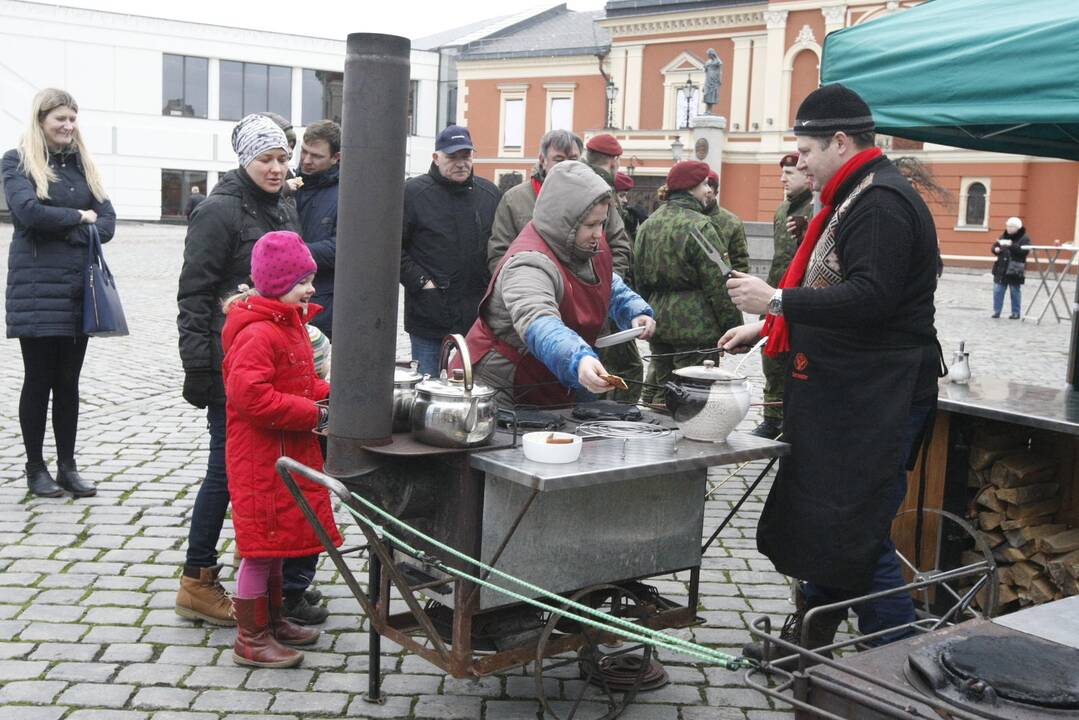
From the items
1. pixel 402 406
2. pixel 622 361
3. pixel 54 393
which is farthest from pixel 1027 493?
pixel 54 393

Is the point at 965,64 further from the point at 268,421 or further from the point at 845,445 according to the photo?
the point at 268,421

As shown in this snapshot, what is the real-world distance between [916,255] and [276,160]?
2.40 meters

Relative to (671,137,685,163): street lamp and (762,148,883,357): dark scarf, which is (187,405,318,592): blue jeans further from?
(671,137,685,163): street lamp

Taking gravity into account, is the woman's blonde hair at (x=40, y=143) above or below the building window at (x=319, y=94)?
below

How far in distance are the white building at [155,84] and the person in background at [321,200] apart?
41.2 meters

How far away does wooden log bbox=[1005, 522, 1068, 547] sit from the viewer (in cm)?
468

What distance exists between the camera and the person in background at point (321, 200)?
226 inches

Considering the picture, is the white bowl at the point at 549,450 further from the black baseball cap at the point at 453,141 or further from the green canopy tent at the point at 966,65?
the black baseball cap at the point at 453,141

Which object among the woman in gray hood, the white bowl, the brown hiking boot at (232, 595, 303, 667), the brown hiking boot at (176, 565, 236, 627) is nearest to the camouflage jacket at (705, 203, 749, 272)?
the woman in gray hood

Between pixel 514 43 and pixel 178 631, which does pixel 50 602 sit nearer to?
pixel 178 631

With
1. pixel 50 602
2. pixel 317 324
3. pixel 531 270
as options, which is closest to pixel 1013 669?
pixel 531 270

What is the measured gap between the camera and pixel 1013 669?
2273 millimetres

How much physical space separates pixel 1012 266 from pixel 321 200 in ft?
51.9

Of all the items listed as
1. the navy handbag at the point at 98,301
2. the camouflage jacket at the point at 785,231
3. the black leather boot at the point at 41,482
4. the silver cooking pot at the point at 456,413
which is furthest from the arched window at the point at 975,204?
the silver cooking pot at the point at 456,413
